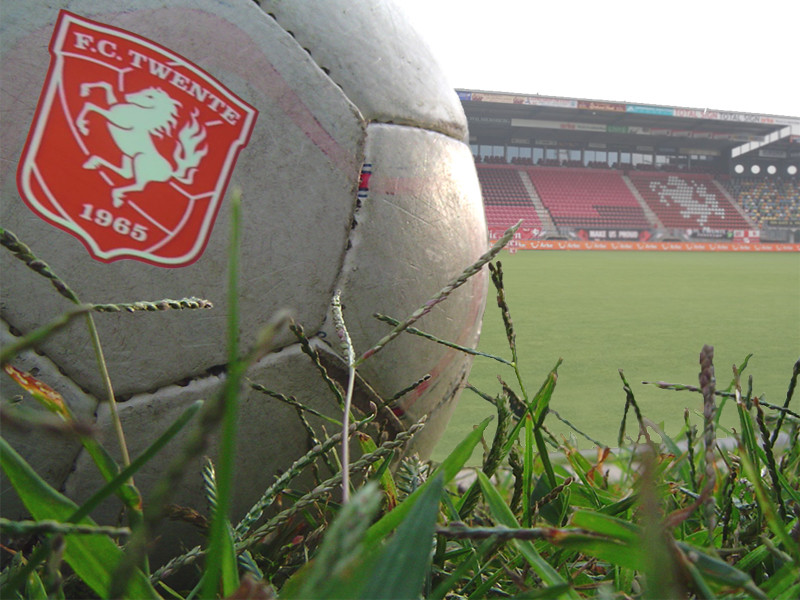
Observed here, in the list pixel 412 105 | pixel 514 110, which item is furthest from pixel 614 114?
pixel 412 105

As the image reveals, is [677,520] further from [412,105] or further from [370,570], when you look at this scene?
[412,105]

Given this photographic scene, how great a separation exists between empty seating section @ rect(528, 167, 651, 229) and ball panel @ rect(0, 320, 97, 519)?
24263 mm

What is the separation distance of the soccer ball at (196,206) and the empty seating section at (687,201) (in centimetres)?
2656

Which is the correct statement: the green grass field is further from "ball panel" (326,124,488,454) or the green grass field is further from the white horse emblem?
the white horse emblem

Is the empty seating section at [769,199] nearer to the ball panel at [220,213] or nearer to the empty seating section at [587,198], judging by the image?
the empty seating section at [587,198]

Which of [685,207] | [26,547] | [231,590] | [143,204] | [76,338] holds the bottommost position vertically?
[26,547]

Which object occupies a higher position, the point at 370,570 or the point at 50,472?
the point at 370,570

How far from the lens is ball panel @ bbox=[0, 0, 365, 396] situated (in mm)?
722

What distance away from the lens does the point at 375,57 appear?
0.91m

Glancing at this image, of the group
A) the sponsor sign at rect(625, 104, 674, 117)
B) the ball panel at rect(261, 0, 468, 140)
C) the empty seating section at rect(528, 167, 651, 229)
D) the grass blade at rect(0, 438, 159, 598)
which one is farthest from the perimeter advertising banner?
the grass blade at rect(0, 438, 159, 598)

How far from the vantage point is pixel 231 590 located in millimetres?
438

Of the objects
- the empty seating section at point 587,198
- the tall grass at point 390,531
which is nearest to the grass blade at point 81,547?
the tall grass at point 390,531

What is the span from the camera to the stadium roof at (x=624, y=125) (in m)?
23.7

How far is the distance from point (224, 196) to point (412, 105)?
330 millimetres
